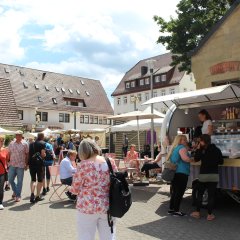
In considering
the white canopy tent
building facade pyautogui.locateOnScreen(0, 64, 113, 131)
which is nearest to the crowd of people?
the white canopy tent

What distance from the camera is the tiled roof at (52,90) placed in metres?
60.5

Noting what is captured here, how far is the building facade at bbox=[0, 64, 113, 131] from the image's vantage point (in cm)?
5966

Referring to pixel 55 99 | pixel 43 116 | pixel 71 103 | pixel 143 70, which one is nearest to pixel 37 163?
pixel 43 116

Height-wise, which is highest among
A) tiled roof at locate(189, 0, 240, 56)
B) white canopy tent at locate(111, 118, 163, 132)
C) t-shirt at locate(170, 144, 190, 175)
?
tiled roof at locate(189, 0, 240, 56)

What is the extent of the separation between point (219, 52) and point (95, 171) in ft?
35.6

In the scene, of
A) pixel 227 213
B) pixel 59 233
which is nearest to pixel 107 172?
pixel 59 233

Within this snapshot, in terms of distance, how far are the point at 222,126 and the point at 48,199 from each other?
508 centimetres

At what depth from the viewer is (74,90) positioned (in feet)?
222

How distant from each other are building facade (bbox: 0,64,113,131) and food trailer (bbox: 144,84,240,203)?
147ft

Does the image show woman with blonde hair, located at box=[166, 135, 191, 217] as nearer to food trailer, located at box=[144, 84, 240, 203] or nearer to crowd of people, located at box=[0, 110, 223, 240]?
crowd of people, located at box=[0, 110, 223, 240]

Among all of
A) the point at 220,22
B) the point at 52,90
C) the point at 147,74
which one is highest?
the point at 147,74

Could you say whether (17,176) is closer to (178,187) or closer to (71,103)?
(178,187)

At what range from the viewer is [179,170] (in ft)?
28.1

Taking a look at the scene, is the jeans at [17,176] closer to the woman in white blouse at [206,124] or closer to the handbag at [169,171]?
the handbag at [169,171]
